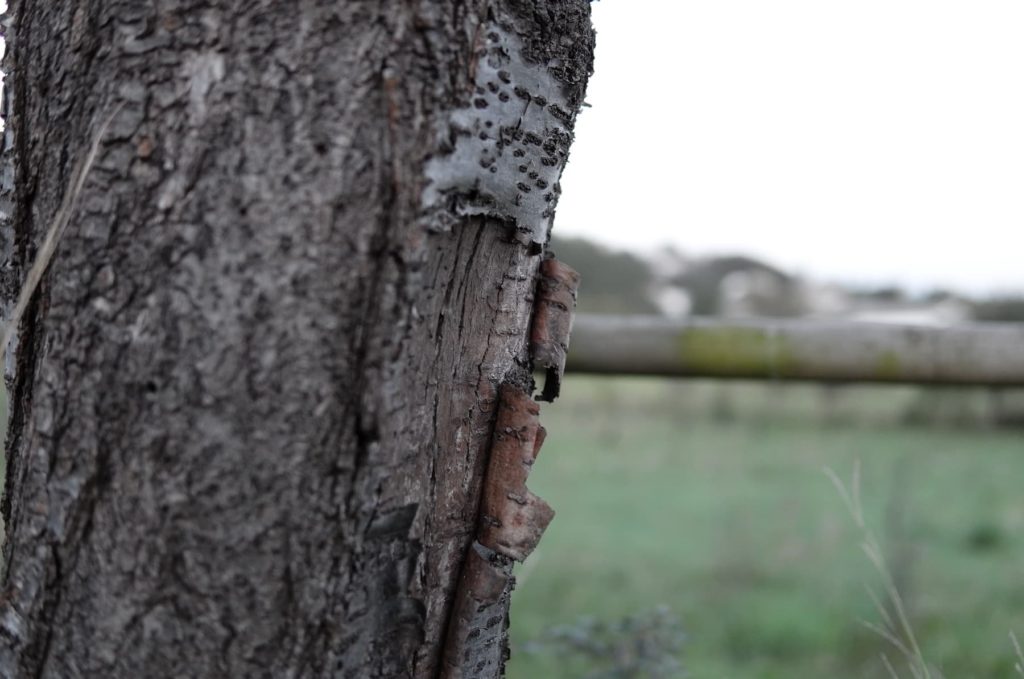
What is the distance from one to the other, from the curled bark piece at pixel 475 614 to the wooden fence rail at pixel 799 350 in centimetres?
140

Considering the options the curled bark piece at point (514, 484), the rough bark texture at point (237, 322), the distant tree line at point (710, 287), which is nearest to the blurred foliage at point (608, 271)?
the distant tree line at point (710, 287)

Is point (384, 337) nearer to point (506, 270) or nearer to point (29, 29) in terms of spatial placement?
point (506, 270)

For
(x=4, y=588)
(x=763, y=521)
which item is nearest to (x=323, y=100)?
(x=4, y=588)

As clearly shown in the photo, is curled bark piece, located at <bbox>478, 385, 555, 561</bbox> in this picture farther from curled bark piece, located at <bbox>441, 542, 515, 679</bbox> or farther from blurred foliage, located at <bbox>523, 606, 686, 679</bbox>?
blurred foliage, located at <bbox>523, 606, 686, 679</bbox>

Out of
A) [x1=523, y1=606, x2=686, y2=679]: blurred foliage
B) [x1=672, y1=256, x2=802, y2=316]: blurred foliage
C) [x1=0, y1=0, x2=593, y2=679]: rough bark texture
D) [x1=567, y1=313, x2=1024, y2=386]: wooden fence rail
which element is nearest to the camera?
[x1=0, y1=0, x2=593, y2=679]: rough bark texture

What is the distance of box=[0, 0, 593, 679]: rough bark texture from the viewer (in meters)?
0.87

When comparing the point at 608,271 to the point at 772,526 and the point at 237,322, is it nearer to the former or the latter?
the point at 772,526

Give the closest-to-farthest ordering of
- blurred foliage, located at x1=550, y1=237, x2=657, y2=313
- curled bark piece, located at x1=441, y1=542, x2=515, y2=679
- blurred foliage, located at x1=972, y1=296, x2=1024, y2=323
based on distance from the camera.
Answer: curled bark piece, located at x1=441, y1=542, x2=515, y2=679 < blurred foliage, located at x1=972, y1=296, x2=1024, y2=323 < blurred foliage, located at x1=550, y1=237, x2=657, y2=313

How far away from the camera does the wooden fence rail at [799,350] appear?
2.29 metres

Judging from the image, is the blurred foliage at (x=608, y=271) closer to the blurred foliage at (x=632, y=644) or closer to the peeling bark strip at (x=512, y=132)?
the blurred foliage at (x=632, y=644)

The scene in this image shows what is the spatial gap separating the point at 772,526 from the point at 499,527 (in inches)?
158

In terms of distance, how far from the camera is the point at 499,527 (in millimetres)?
1105

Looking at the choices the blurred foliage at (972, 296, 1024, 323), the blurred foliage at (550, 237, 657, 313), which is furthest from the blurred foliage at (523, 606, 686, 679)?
the blurred foliage at (972, 296, 1024, 323)

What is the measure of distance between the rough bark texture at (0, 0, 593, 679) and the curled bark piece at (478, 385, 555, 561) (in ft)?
0.53
